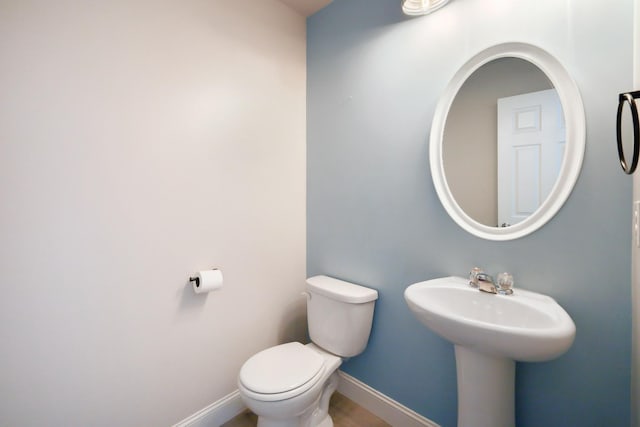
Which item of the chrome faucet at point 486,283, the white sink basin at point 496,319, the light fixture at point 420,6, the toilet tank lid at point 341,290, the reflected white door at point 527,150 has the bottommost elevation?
the toilet tank lid at point 341,290

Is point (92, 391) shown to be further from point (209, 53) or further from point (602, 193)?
point (602, 193)

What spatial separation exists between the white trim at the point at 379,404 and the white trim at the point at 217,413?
26.1 inches

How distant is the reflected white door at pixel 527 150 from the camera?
109cm

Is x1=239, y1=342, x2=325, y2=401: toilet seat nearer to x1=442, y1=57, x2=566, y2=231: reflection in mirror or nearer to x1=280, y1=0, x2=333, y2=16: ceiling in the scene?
x1=442, y1=57, x2=566, y2=231: reflection in mirror

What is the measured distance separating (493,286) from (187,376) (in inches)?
61.8

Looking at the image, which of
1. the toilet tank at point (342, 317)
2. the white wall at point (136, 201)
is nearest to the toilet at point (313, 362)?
the toilet tank at point (342, 317)

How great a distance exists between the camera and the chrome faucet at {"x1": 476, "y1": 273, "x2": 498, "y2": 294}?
3.71ft

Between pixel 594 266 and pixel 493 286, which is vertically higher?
pixel 594 266

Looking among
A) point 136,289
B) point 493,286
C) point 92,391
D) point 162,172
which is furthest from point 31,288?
point 493,286

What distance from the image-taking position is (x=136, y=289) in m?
1.30

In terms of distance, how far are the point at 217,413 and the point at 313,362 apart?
0.68 meters

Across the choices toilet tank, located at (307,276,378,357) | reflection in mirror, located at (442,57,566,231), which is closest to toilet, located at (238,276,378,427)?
toilet tank, located at (307,276,378,357)

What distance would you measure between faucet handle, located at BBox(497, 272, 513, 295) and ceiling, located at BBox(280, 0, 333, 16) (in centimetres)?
196

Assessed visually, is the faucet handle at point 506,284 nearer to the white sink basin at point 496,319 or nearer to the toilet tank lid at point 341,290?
the white sink basin at point 496,319
